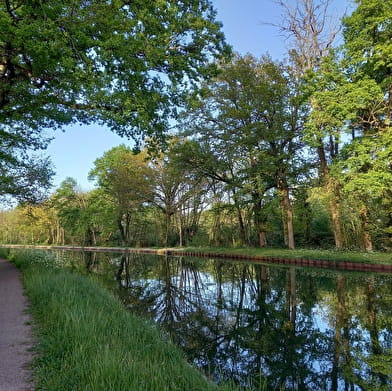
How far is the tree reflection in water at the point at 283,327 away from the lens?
502cm

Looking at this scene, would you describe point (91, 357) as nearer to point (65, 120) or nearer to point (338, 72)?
point (65, 120)

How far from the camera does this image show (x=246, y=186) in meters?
24.2

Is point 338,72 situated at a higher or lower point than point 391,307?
higher

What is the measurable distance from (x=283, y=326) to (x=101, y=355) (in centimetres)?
511

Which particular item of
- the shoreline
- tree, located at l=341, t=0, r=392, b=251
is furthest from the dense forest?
the shoreline

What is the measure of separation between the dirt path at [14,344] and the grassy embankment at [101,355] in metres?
0.15

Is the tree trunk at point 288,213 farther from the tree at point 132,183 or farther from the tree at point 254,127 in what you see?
the tree at point 132,183

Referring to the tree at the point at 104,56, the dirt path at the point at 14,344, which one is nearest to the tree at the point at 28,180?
the tree at the point at 104,56

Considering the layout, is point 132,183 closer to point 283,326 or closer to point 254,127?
point 254,127

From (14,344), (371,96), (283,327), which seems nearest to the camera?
(14,344)

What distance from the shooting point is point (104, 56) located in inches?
266

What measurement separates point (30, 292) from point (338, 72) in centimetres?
1985

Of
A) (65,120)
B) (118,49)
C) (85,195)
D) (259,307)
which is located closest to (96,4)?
(118,49)

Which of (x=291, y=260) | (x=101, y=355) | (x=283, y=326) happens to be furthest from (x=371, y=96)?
(x=101, y=355)
